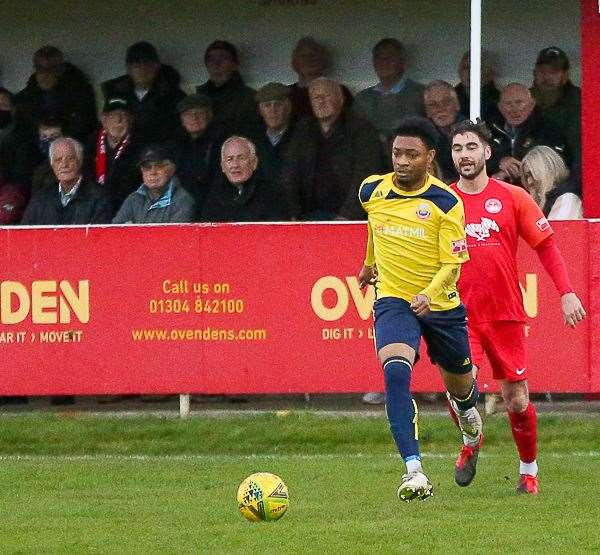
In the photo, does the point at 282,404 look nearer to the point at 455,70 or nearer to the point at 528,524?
the point at 455,70

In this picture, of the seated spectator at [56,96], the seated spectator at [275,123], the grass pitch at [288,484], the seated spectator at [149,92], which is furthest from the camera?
the seated spectator at [56,96]

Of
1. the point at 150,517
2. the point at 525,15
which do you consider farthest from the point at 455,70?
the point at 150,517

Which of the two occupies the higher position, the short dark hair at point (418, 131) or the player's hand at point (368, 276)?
the short dark hair at point (418, 131)

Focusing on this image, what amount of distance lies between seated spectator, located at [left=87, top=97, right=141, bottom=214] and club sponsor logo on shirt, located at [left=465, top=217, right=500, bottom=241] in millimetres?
6139

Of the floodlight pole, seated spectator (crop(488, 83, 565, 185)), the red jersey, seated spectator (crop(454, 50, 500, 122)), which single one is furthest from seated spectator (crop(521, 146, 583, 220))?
the red jersey

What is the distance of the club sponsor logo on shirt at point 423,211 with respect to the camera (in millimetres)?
9742

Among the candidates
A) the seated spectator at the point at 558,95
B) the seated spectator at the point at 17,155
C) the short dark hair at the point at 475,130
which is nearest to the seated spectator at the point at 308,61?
the seated spectator at the point at 558,95

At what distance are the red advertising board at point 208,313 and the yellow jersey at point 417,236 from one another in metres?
4.31

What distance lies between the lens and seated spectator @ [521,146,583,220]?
14492 mm

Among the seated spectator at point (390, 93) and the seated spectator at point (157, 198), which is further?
the seated spectator at point (390, 93)

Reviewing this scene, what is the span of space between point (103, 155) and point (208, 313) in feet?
8.95

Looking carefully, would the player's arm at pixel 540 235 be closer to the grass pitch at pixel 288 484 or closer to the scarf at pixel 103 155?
the grass pitch at pixel 288 484

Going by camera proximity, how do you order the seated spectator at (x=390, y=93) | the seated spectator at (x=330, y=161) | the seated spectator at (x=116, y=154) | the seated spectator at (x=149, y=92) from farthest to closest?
the seated spectator at (x=149, y=92) < the seated spectator at (x=390, y=93) < the seated spectator at (x=116, y=154) < the seated spectator at (x=330, y=161)

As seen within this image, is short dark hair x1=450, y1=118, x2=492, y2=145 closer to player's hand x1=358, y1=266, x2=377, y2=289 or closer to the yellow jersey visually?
the yellow jersey
